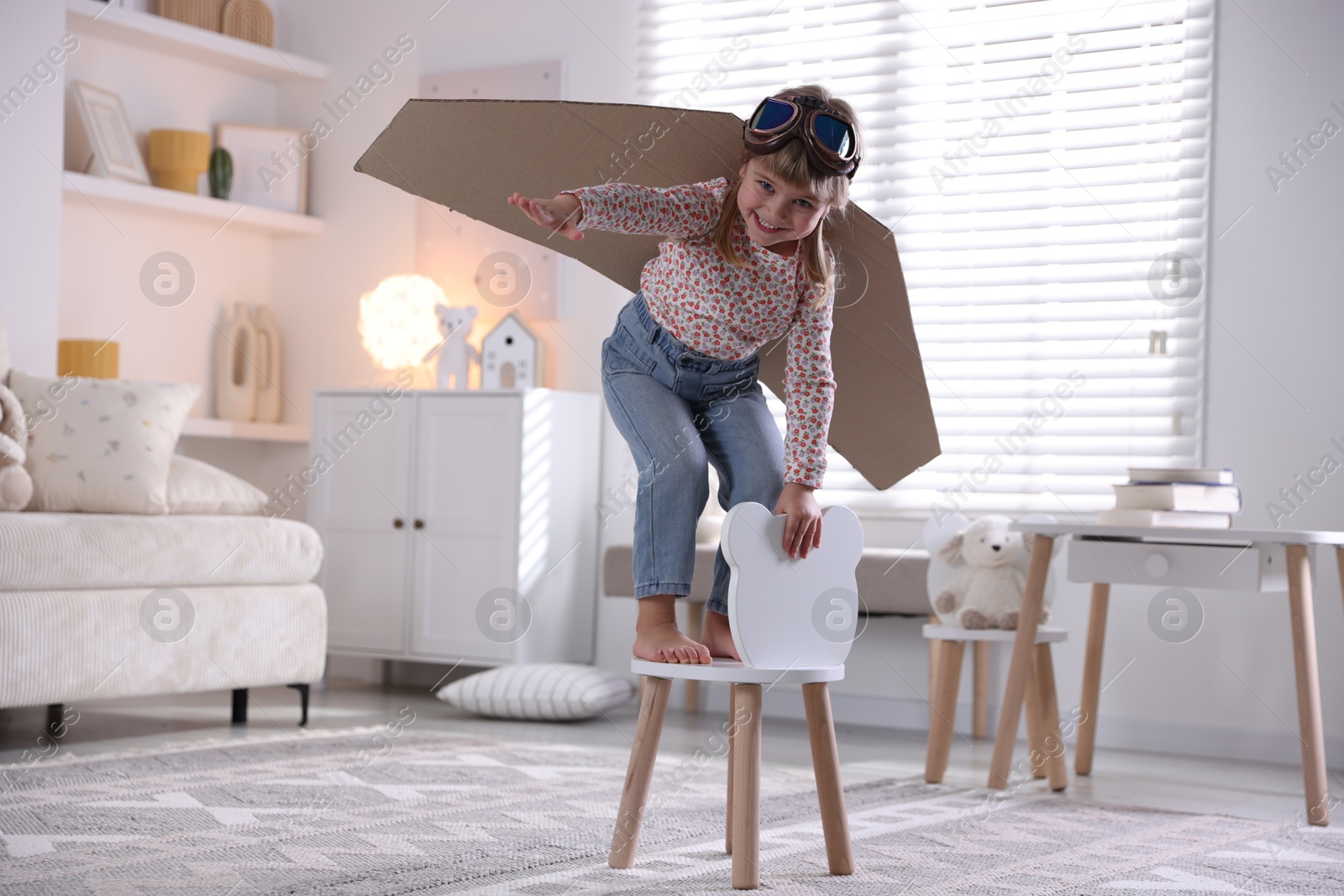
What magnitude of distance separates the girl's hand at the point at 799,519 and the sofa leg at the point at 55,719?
205cm

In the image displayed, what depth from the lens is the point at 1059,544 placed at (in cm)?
303

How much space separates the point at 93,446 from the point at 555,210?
1.97 meters

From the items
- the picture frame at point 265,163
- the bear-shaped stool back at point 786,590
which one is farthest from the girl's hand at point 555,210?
the picture frame at point 265,163

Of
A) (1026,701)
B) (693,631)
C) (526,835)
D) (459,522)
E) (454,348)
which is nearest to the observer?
(526,835)

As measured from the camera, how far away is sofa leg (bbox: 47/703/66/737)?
10.2 feet

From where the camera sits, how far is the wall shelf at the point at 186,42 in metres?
4.12

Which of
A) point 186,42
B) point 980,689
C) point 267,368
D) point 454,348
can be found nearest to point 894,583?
point 980,689

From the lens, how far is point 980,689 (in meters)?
3.54

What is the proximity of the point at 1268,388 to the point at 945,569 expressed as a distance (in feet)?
3.38

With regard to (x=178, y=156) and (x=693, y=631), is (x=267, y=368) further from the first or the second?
(x=693, y=631)

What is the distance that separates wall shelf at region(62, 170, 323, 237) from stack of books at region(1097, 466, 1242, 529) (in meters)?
2.98

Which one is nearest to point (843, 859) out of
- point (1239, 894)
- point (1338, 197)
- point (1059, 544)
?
point (1239, 894)

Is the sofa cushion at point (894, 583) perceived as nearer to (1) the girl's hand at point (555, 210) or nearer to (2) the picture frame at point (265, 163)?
(1) the girl's hand at point (555, 210)

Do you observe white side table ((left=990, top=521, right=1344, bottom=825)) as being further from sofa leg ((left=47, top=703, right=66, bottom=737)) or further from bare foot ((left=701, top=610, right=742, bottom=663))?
sofa leg ((left=47, top=703, right=66, bottom=737))
